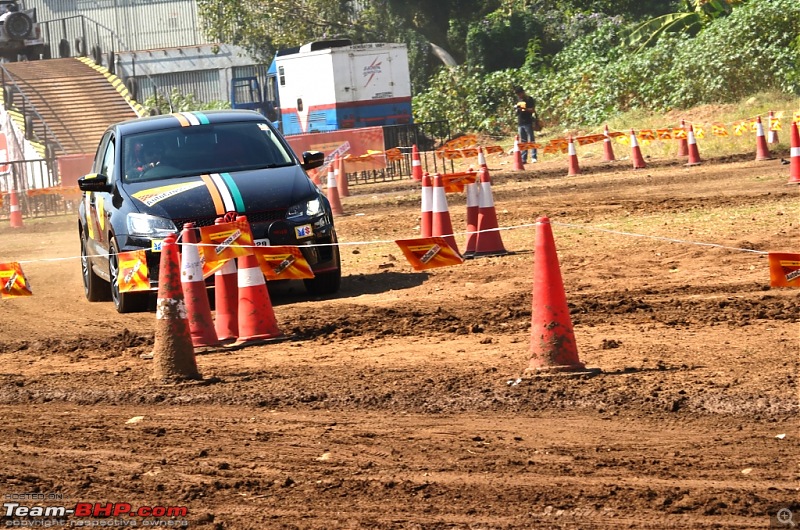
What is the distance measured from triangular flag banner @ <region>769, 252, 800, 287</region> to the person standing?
23.1 meters

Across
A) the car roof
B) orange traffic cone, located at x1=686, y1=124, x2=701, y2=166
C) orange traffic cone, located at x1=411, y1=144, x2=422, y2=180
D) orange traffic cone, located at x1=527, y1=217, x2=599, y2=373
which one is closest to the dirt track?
orange traffic cone, located at x1=527, y1=217, x2=599, y2=373

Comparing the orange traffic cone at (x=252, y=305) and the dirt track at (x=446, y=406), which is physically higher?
the orange traffic cone at (x=252, y=305)

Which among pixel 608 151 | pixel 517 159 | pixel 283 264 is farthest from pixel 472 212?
pixel 608 151

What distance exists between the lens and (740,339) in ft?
28.4

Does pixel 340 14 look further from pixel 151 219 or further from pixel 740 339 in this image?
pixel 740 339

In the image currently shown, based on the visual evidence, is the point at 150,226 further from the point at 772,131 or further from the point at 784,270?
the point at 772,131

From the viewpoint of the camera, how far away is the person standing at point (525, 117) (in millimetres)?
31047

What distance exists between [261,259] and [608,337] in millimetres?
3112

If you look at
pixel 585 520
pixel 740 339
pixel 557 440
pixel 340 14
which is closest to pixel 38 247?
pixel 740 339

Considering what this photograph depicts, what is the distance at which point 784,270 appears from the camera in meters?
7.38

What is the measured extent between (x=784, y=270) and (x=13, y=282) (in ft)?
21.9

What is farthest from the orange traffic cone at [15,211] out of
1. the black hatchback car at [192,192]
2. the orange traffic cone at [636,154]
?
the black hatchback car at [192,192]

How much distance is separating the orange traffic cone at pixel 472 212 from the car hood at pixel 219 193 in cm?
237

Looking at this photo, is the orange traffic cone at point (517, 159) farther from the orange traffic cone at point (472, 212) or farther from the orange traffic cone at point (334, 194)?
the orange traffic cone at point (472, 212)
